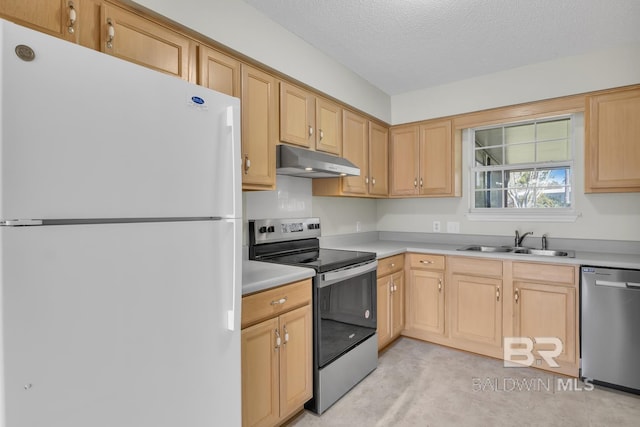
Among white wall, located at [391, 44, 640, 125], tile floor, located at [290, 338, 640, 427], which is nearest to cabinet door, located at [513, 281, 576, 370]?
tile floor, located at [290, 338, 640, 427]

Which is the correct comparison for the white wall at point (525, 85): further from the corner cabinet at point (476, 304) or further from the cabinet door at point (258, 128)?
the cabinet door at point (258, 128)

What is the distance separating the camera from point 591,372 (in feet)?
8.09

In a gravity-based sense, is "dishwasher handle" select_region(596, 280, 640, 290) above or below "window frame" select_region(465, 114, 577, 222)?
below

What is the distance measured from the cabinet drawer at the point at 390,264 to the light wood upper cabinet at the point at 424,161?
2.60 ft

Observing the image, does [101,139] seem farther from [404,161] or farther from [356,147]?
[404,161]

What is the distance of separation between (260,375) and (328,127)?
1.94 meters

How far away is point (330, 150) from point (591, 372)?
8.38ft

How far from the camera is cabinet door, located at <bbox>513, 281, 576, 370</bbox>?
256 centimetres

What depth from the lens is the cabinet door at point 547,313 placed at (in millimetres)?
2564

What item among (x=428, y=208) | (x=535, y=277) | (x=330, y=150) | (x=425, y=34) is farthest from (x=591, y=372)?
(x=425, y=34)

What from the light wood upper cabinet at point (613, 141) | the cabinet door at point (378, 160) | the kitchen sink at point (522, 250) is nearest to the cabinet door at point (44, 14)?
the cabinet door at point (378, 160)

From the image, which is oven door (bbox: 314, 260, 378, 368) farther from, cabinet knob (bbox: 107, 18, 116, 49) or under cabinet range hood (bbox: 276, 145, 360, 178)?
cabinet knob (bbox: 107, 18, 116, 49)

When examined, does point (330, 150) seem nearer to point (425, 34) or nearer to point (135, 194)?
point (425, 34)

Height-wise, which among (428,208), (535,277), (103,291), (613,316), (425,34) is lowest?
(613,316)
